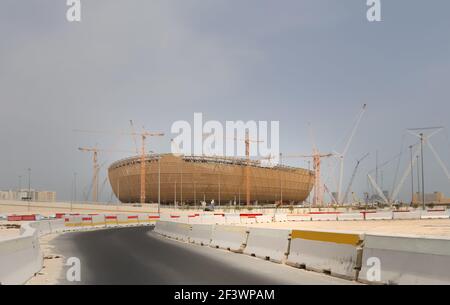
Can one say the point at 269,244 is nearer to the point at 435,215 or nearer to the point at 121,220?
the point at 121,220

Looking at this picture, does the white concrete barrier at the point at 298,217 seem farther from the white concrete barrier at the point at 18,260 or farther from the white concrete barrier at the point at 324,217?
the white concrete barrier at the point at 18,260

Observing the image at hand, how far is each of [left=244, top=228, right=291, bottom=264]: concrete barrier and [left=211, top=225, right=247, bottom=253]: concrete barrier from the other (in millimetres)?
705

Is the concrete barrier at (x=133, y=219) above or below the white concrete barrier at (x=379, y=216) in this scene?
below

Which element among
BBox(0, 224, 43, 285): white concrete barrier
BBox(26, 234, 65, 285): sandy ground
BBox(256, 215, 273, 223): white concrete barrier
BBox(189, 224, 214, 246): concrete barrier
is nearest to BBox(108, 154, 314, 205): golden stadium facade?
BBox(256, 215, 273, 223): white concrete barrier

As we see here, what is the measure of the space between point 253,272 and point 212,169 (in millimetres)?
159693

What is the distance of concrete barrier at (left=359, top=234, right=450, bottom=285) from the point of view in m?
10.5

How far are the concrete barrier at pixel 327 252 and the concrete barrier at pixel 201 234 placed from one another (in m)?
9.93

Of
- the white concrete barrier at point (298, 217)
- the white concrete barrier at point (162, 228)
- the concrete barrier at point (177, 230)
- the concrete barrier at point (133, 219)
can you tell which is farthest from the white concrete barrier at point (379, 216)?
the concrete barrier at point (177, 230)

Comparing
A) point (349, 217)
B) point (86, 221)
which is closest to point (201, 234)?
point (86, 221)

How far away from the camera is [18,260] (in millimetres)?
13516

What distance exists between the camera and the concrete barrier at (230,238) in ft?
73.6

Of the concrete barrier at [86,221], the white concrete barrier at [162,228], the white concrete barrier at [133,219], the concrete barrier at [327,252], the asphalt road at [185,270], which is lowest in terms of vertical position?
the white concrete barrier at [133,219]

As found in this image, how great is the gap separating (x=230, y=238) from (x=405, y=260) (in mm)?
12961
